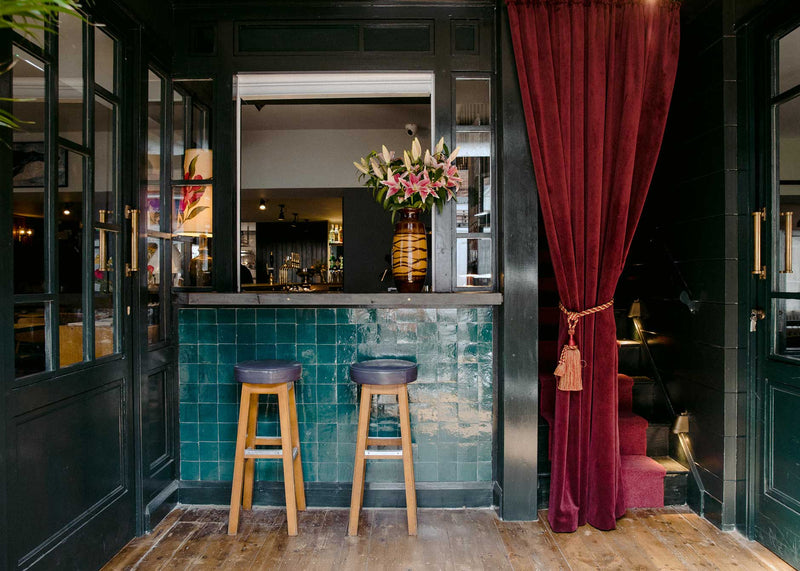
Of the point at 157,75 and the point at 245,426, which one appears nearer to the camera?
the point at 245,426

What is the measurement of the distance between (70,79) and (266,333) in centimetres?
150

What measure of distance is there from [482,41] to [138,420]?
108 inches

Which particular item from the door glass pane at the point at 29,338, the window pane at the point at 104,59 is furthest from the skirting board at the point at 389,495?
the window pane at the point at 104,59

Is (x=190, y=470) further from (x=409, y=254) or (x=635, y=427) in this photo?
(x=635, y=427)

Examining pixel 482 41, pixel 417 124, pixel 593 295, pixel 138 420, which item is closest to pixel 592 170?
pixel 593 295

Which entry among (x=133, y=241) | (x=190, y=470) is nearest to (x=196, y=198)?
(x=133, y=241)

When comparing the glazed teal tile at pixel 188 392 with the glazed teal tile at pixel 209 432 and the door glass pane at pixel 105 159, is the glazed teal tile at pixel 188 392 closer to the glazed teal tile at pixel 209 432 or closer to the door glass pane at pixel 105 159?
the glazed teal tile at pixel 209 432

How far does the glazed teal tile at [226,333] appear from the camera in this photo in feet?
9.48

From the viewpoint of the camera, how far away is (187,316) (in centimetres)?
291

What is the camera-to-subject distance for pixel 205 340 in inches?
114

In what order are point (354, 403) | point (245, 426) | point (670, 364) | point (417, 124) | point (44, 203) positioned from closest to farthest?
point (44, 203), point (245, 426), point (354, 403), point (670, 364), point (417, 124)

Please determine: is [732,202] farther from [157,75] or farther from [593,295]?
[157,75]

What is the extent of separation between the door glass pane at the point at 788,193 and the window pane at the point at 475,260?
1.37m

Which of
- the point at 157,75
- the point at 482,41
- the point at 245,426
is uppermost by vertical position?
the point at 482,41
